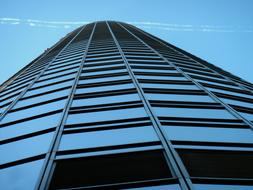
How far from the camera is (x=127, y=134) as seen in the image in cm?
747

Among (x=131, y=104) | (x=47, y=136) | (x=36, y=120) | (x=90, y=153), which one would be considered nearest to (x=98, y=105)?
(x=131, y=104)

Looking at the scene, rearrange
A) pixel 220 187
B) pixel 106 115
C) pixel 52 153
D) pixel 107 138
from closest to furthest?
pixel 220 187
pixel 52 153
pixel 107 138
pixel 106 115

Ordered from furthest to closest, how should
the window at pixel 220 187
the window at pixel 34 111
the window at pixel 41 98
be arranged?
1. the window at pixel 41 98
2. the window at pixel 34 111
3. the window at pixel 220 187

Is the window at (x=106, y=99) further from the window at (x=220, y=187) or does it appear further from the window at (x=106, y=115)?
the window at (x=220, y=187)

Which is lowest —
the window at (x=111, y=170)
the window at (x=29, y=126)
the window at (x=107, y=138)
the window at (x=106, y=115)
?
the window at (x=29, y=126)

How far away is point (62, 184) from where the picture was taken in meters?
5.57

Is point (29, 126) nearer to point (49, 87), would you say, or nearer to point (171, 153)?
point (171, 153)

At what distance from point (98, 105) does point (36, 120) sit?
5.30ft

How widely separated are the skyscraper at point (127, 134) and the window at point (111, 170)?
16mm

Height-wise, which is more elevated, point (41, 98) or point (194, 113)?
point (194, 113)

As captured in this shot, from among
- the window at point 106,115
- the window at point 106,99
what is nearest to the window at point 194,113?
the window at point 106,115

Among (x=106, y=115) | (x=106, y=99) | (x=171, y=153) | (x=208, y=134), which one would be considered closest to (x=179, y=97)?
(x=106, y=99)

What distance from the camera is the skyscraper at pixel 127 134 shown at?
5742mm

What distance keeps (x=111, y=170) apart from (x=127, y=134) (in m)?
1.61
